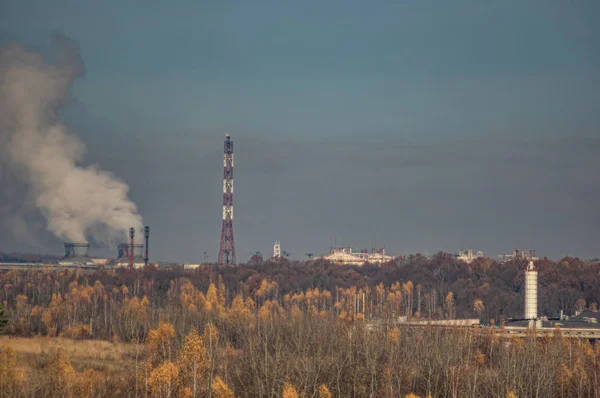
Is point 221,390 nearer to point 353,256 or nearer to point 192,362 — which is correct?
point 192,362

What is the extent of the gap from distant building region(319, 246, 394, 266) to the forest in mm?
19300

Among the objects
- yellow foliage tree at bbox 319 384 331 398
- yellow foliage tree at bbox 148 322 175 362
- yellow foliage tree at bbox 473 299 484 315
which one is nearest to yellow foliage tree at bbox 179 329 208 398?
yellow foliage tree at bbox 148 322 175 362

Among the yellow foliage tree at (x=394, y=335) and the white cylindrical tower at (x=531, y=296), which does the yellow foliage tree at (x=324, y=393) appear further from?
the white cylindrical tower at (x=531, y=296)

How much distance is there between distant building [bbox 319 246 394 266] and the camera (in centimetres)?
15612

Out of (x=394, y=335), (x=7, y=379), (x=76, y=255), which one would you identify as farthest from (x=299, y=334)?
(x=76, y=255)

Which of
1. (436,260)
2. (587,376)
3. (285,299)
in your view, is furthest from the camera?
(436,260)

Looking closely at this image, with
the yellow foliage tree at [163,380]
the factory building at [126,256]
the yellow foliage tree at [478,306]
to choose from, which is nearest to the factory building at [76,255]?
the factory building at [126,256]

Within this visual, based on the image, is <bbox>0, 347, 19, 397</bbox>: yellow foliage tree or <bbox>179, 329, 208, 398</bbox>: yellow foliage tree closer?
<bbox>0, 347, 19, 397</bbox>: yellow foliage tree

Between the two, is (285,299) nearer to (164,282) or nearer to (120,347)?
(164,282)

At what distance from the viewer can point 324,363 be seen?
47875 millimetres

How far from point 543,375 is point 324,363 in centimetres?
1060

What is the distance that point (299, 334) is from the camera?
190 feet

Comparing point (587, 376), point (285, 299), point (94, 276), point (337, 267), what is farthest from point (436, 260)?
point (587, 376)

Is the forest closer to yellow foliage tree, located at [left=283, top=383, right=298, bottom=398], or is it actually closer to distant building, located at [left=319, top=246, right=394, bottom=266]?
yellow foliage tree, located at [left=283, top=383, right=298, bottom=398]
